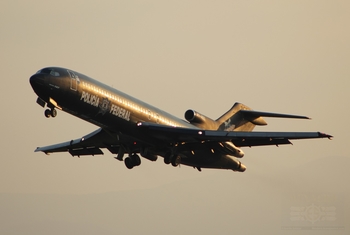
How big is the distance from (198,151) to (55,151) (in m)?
10.9

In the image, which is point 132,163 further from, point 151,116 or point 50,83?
point 50,83

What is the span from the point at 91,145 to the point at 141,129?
6.61 meters

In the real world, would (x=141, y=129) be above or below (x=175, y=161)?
above

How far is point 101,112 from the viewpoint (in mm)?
45812

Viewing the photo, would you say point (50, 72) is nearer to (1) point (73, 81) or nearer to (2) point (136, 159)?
(1) point (73, 81)

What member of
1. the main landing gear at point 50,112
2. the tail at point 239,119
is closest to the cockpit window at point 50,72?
the main landing gear at point 50,112

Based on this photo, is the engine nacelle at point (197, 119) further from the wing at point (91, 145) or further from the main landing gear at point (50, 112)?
the main landing gear at point (50, 112)

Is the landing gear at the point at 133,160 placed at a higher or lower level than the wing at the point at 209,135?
lower

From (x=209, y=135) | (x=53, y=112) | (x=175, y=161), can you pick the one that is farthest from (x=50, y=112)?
(x=209, y=135)

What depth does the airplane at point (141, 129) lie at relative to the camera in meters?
44.5

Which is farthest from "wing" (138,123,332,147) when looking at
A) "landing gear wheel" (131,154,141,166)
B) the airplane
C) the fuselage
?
"landing gear wheel" (131,154,141,166)

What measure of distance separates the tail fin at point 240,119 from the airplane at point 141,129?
0.07 meters

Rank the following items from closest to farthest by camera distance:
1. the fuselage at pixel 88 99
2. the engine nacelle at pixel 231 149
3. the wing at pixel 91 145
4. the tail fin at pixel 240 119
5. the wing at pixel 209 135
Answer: the fuselage at pixel 88 99 → the wing at pixel 209 135 → the engine nacelle at pixel 231 149 → the wing at pixel 91 145 → the tail fin at pixel 240 119

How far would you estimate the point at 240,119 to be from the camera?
5700cm
